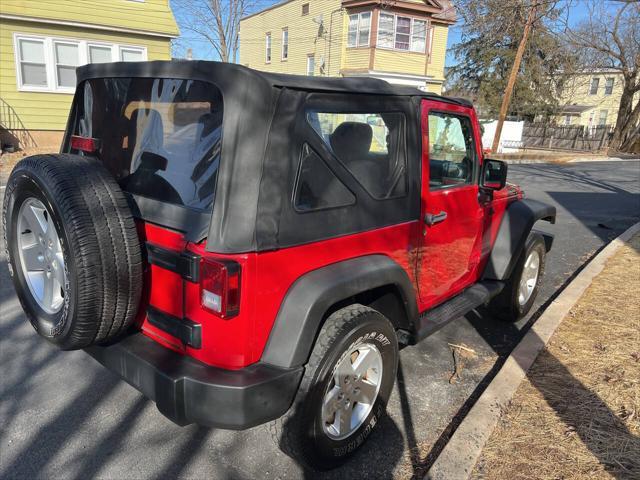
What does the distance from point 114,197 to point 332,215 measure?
1.01 meters

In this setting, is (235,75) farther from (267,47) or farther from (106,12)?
(267,47)

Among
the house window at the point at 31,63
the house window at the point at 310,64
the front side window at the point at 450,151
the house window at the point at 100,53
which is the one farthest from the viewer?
the house window at the point at 310,64

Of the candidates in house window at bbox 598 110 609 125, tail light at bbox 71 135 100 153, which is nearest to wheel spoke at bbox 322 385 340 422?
tail light at bbox 71 135 100 153

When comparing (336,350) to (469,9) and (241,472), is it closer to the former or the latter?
(241,472)

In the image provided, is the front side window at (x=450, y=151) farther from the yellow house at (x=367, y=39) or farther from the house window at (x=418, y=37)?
the house window at (x=418, y=37)

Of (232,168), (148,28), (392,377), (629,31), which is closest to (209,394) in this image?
(232,168)

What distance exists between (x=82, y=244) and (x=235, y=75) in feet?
3.15

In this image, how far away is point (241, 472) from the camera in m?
2.56

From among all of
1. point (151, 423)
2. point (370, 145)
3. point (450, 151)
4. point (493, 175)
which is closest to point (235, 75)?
point (370, 145)

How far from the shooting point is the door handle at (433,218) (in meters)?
3.03

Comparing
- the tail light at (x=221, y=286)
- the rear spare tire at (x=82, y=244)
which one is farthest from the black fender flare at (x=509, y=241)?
the rear spare tire at (x=82, y=244)

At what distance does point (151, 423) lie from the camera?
9.53 ft

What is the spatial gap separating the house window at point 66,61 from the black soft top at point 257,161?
1469cm

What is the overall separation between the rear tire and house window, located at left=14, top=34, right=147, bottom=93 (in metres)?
14.5
